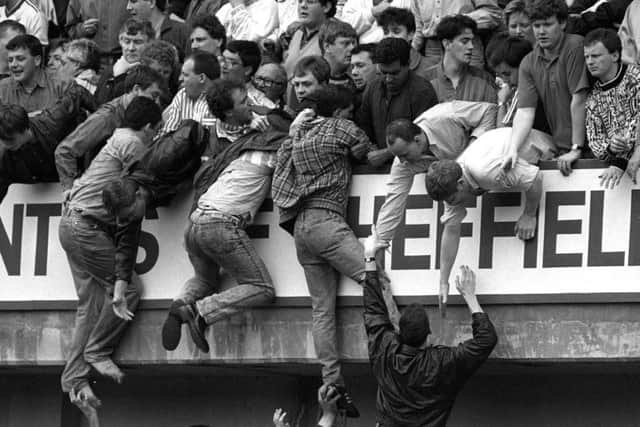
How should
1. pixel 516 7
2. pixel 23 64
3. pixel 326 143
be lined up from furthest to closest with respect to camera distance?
pixel 23 64, pixel 516 7, pixel 326 143

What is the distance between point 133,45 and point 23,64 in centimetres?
96

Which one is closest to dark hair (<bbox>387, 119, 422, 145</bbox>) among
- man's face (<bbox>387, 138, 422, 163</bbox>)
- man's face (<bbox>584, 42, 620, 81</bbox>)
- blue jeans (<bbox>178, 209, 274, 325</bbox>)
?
man's face (<bbox>387, 138, 422, 163</bbox>)

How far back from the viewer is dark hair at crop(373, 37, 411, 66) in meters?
13.0

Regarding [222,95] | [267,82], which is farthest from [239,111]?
[267,82]

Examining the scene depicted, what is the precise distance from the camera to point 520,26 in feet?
46.9

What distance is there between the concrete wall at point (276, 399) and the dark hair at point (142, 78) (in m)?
2.35

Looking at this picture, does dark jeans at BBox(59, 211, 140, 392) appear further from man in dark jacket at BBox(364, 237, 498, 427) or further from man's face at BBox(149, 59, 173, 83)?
man in dark jacket at BBox(364, 237, 498, 427)

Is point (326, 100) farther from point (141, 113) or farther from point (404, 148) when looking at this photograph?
point (141, 113)

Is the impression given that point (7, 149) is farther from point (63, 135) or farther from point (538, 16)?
point (538, 16)

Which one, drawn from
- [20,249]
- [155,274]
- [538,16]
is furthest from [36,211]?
[538,16]

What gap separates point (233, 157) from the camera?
13398 millimetres

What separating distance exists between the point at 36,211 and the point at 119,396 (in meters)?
1.90

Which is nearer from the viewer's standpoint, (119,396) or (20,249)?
(20,249)

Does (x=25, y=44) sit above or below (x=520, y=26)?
below
